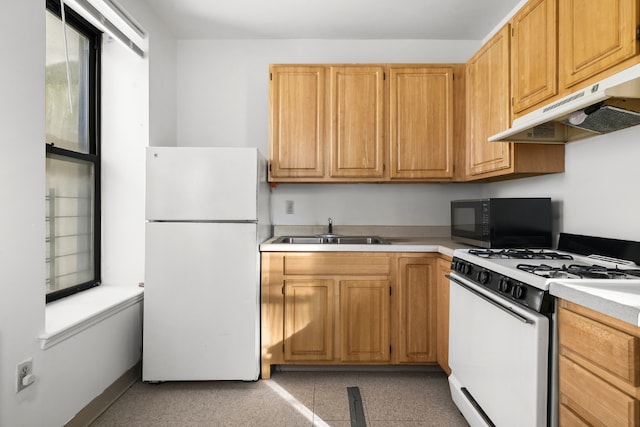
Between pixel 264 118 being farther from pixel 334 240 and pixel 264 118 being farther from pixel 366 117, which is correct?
pixel 334 240

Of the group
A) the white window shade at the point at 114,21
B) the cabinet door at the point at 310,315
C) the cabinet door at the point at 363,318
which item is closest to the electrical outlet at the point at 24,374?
the cabinet door at the point at 310,315

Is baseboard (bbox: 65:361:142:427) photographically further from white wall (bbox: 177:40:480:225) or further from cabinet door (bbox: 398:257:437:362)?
cabinet door (bbox: 398:257:437:362)

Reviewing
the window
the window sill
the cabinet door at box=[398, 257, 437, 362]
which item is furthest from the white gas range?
the window

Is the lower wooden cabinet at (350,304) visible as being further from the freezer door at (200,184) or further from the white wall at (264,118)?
the white wall at (264,118)

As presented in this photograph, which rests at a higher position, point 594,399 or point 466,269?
point 466,269

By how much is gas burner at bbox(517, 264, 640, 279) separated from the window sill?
80.2 inches

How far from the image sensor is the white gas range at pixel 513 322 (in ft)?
3.76

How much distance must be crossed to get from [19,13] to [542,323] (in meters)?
2.29

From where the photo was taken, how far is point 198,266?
210 centimetres

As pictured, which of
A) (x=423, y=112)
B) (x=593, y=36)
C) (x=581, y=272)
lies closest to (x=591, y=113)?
(x=593, y=36)

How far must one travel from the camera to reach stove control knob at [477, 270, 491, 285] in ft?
4.92

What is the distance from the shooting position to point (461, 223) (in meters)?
2.36

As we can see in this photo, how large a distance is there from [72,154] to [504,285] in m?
2.44

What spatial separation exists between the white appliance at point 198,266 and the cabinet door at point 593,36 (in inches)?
66.2
